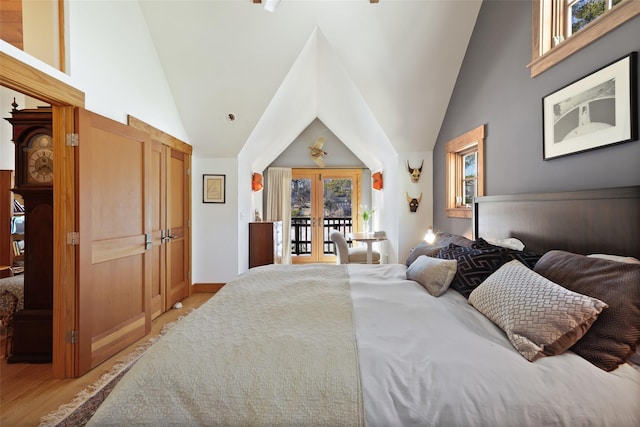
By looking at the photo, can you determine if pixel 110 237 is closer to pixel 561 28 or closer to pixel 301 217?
pixel 561 28

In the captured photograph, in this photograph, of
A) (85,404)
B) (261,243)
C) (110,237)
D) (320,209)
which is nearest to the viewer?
(85,404)

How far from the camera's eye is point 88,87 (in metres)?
2.35

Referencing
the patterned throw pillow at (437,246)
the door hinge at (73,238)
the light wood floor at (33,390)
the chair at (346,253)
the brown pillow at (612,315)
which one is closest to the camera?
the brown pillow at (612,315)

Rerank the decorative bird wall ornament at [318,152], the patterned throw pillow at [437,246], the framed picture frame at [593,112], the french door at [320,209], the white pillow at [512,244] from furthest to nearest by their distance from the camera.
→ the french door at [320,209] < the decorative bird wall ornament at [318,152] < the patterned throw pillow at [437,246] < the white pillow at [512,244] < the framed picture frame at [593,112]

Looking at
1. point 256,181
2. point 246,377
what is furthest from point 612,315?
point 256,181

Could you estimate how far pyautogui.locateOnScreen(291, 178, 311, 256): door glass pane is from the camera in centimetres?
656

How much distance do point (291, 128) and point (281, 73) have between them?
6.32 ft

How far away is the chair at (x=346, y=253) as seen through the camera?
4340 mm

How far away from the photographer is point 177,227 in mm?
3941

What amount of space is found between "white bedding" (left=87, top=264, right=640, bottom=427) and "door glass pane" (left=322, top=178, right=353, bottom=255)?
540 centimetres

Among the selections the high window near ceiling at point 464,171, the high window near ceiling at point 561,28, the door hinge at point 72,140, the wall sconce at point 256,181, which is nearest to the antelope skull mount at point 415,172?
the high window near ceiling at point 464,171

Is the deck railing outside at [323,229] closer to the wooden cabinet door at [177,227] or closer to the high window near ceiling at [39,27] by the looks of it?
the wooden cabinet door at [177,227]

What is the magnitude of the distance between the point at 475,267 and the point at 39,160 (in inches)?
132

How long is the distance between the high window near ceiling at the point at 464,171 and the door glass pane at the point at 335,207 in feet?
9.77
